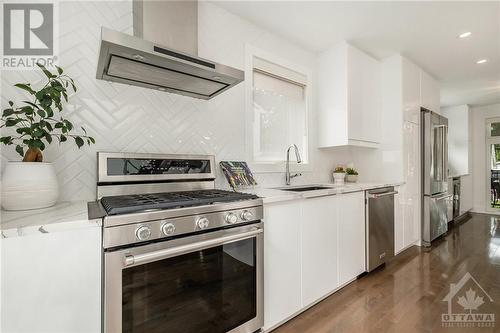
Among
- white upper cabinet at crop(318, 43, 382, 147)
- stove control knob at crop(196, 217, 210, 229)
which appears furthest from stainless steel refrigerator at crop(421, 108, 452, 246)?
stove control knob at crop(196, 217, 210, 229)

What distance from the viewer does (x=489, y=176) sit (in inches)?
218

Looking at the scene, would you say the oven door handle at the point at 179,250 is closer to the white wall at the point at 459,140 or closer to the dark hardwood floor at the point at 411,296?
the dark hardwood floor at the point at 411,296

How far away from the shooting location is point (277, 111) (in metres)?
2.56

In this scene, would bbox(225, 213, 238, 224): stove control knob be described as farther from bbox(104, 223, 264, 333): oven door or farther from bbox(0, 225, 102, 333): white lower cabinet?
bbox(0, 225, 102, 333): white lower cabinet

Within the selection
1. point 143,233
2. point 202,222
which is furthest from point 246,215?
point 143,233

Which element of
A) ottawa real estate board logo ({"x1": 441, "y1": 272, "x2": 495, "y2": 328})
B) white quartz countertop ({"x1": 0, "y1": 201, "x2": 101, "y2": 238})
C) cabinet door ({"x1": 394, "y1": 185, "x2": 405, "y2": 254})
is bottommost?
ottawa real estate board logo ({"x1": 441, "y1": 272, "x2": 495, "y2": 328})

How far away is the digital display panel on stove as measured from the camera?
1.44 m

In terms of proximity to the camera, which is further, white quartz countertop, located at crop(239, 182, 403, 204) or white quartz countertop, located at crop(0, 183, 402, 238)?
white quartz countertop, located at crop(239, 182, 403, 204)

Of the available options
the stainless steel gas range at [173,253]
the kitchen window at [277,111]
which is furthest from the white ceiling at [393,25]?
the stainless steel gas range at [173,253]

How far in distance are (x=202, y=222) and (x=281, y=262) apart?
699mm

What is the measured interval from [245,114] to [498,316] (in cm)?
245

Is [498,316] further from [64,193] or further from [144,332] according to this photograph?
[64,193]

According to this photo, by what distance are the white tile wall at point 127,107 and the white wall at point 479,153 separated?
20.6ft

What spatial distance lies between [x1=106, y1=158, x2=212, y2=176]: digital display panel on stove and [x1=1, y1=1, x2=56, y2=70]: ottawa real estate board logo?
65 cm
